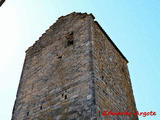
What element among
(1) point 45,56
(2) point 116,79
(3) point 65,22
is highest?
(3) point 65,22

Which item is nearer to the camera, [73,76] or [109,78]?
[73,76]

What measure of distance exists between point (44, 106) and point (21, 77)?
7.99ft

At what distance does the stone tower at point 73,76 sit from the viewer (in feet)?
17.6

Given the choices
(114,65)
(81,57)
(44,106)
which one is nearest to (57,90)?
(44,106)

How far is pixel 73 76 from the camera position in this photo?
604 centimetres

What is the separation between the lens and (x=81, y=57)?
637cm

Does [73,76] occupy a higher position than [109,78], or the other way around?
[109,78]

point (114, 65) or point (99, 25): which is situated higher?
point (99, 25)

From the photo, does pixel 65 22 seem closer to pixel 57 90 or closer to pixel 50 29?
pixel 50 29

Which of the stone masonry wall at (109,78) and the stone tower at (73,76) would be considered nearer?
the stone tower at (73,76)

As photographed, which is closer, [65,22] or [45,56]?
[45,56]

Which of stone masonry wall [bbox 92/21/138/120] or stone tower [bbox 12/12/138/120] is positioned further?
stone masonry wall [bbox 92/21/138/120]

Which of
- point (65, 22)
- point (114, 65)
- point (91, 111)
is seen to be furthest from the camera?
point (65, 22)

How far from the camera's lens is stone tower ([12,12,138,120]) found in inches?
212
